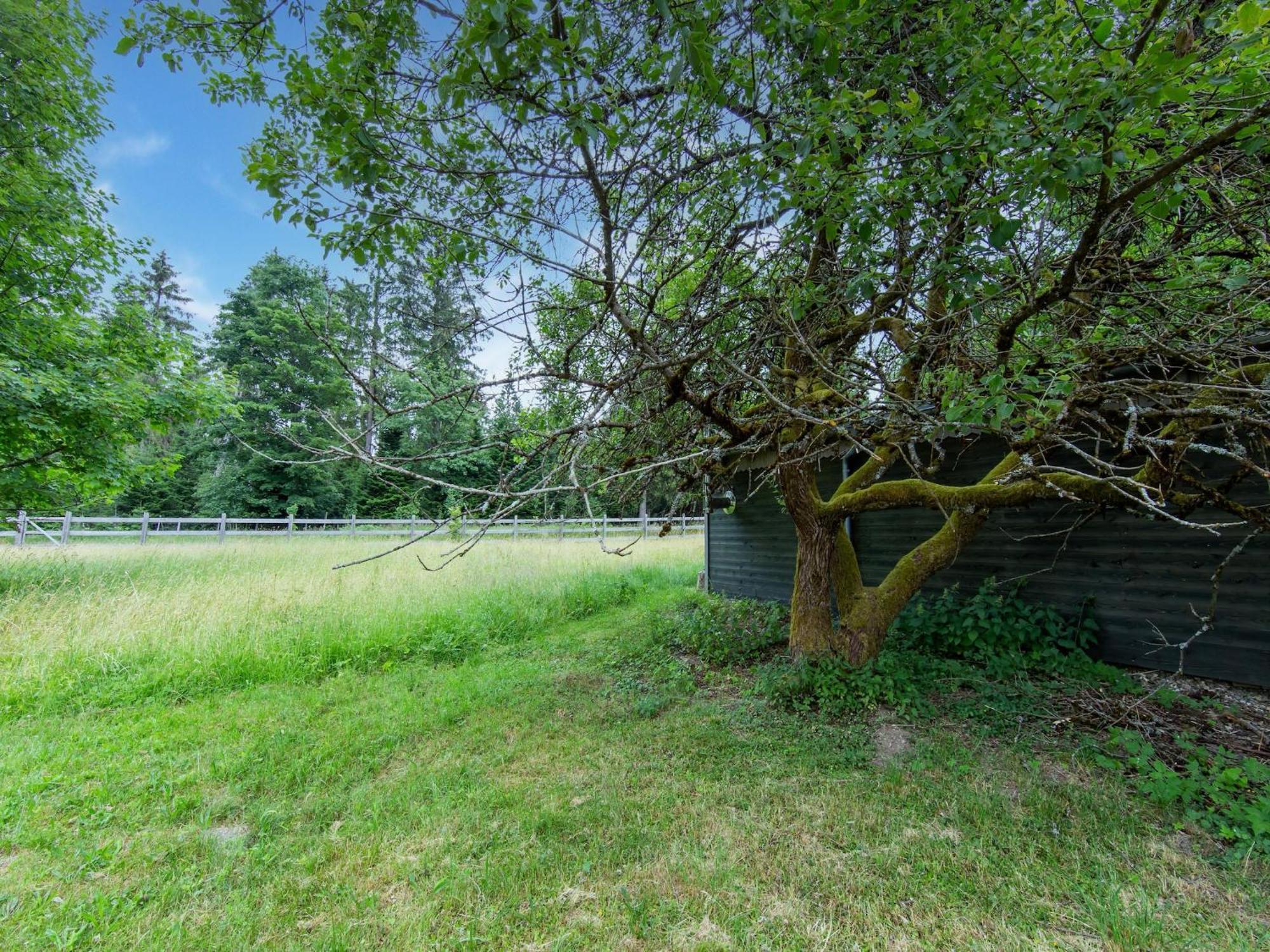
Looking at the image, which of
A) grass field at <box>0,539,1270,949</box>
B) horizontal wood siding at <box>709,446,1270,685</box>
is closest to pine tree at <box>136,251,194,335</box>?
grass field at <box>0,539,1270,949</box>

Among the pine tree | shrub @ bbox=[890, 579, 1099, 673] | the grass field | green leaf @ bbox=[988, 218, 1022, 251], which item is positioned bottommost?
the grass field

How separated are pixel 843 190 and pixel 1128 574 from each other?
13.1 ft

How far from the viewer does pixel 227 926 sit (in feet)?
5.48

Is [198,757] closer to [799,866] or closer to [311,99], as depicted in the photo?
[799,866]

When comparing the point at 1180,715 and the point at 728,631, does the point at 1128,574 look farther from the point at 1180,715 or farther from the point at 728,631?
the point at 728,631

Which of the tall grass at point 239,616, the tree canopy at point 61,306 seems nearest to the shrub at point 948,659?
the tall grass at point 239,616

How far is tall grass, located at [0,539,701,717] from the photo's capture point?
393 cm

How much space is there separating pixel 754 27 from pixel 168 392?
792 centimetres

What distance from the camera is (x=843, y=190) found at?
6.82ft

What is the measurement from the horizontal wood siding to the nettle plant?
575 mm

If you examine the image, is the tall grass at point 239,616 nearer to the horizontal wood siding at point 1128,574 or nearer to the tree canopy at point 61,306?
the tree canopy at point 61,306

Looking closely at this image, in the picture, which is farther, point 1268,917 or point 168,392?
point 168,392

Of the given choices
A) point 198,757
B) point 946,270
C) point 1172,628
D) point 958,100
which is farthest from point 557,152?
point 1172,628

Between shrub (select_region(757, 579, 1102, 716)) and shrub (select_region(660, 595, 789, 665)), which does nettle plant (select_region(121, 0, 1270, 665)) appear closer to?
shrub (select_region(757, 579, 1102, 716))
